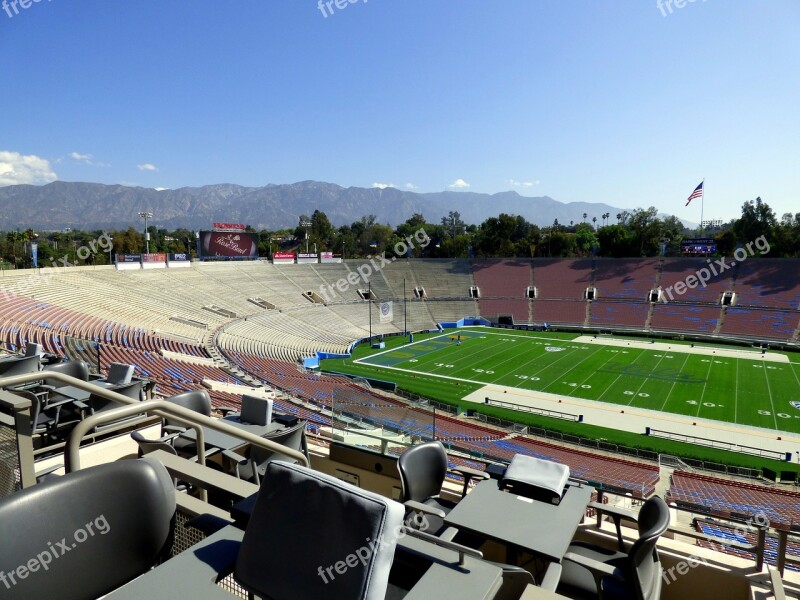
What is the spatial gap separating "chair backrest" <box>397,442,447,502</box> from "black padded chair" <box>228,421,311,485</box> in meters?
1.25

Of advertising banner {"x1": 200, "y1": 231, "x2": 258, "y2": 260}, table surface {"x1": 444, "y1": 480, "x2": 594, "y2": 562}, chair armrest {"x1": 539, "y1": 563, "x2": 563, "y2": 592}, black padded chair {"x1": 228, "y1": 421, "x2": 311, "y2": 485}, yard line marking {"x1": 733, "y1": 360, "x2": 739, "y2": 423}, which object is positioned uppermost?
advertising banner {"x1": 200, "y1": 231, "x2": 258, "y2": 260}

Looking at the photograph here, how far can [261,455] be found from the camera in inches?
214

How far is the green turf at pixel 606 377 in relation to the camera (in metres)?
23.5

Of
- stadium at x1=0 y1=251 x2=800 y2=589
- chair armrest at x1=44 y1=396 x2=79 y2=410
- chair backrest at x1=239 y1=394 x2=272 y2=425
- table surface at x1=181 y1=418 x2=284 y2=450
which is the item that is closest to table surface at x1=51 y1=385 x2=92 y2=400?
chair armrest at x1=44 y1=396 x2=79 y2=410

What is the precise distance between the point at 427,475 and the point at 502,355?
1312 inches

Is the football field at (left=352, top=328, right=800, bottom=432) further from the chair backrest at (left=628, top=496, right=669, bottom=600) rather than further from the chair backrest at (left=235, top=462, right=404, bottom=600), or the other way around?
the chair backrest at (left=235, top=462, right=404, bottom=600)

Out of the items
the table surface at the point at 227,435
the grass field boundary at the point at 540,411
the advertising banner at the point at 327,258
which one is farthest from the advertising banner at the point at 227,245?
the table surface at the point at 227,435

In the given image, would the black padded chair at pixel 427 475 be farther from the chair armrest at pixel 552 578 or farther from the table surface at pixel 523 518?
the chair armrest at pixel 552 578

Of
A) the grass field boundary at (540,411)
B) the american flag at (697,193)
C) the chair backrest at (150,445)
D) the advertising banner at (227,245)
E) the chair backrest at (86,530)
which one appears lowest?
the grass field boundary at (540,411)

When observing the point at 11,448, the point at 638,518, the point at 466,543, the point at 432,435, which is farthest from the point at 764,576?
the point at 11,448

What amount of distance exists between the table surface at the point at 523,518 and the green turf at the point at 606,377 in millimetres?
19699

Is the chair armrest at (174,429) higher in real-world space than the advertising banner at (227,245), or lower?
lower

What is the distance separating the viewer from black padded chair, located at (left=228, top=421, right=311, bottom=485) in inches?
196

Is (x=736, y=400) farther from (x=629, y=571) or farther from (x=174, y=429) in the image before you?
(x=174, y=429)
